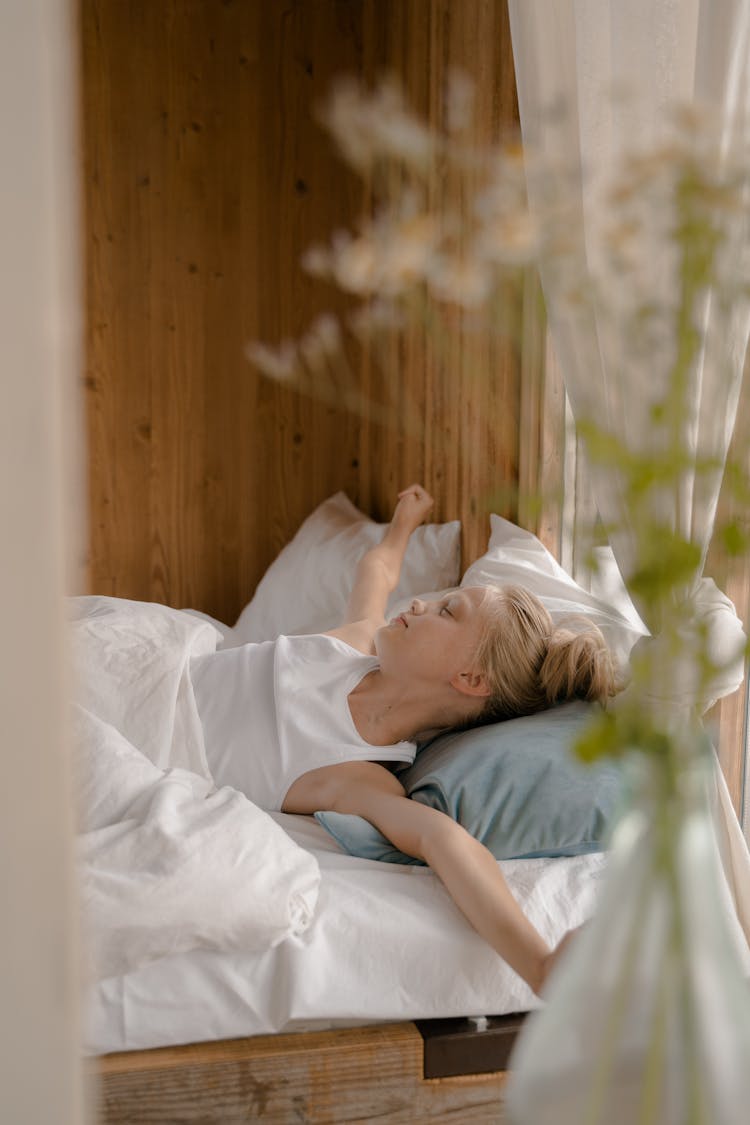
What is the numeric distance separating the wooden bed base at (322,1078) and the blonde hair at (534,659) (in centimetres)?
50

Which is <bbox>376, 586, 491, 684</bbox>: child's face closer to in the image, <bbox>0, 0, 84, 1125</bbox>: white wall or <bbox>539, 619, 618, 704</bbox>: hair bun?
<bbox>539, 619, 618, 704</bbox>: hair bun

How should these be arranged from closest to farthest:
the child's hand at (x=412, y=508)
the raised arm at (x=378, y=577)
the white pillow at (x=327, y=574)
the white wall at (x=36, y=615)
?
the white wall at (x=36, y=615) < the raised arm at (x=378, y=577) < the child's hand at (x=412, y=508) < the white pillow at (x=327, y=574)

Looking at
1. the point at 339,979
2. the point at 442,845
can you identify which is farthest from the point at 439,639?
the point at 339,979

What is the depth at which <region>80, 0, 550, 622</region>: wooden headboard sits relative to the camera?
321 cm

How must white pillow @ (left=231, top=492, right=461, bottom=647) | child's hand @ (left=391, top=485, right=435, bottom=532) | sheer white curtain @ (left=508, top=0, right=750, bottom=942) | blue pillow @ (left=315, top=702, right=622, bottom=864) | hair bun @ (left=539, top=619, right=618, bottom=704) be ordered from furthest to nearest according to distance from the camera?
white pillow @ (left=231, top=492, right=461, bottom=647) < child's hand @ (left=391, top=485, right=435, bottom=532) < hair bun @ (left=539, top=619, right=618, bottom=704) < blue pillow @ (left=315, top=702, right=622, bottom=864) < sheer white curtain @ (left=508, top=0, right=750, bottom=942)

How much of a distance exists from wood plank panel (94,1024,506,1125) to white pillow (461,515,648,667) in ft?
2.01

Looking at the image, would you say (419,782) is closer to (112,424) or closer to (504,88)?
(504,88)

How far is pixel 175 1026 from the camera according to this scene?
1.14 metres

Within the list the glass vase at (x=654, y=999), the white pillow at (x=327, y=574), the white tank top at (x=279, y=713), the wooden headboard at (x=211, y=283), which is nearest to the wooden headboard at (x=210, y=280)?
the wooden headboard at (x=211, y=283)

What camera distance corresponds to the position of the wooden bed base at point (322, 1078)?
112 centimetres

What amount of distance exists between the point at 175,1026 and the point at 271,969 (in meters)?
0.11

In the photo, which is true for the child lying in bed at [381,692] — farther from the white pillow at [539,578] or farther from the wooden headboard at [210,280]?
the wooden headboard at [210,280]

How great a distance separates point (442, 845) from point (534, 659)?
43cm

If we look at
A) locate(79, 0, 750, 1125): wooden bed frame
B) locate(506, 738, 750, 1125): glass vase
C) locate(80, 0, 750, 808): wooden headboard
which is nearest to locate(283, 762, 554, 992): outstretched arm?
locate(506, 738, 750, 1125): glass vase
